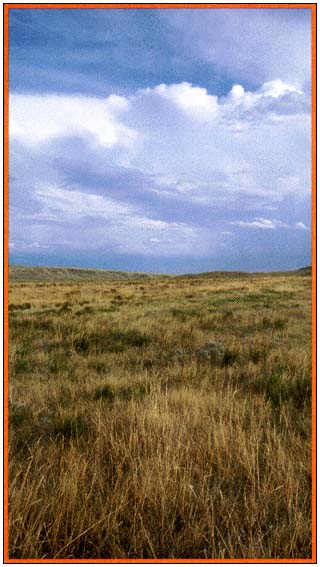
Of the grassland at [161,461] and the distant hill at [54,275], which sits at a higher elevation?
the distant hill at [54,275]

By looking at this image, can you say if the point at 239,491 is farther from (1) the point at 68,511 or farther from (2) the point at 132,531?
(1) the point at 68,511

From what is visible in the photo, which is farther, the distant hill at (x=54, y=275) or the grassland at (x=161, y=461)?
the distant hill at (x=54, y=275)

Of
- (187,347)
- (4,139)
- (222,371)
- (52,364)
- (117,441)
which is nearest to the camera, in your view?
(4,139)

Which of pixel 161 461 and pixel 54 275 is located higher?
pixel 54 275

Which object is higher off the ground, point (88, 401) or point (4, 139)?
point (4, 139)

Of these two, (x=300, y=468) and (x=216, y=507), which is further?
(x=300, y=468)

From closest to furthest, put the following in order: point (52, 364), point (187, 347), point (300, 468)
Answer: point (300, 468)
point (52, 364)
point (187, 347)

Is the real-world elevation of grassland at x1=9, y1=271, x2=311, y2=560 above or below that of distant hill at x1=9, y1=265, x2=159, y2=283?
below

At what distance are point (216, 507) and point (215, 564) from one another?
1.00 metres

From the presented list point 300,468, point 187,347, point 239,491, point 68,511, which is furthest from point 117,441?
point 187,347

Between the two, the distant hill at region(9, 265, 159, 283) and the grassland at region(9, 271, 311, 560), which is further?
the distant hill at region(9, 265, 159, 283)

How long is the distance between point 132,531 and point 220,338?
287 inches

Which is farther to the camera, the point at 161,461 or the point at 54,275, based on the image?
the point at 54,275

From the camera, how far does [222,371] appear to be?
6242 mm
